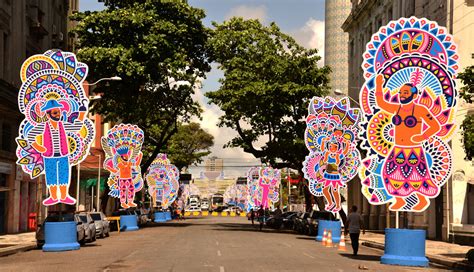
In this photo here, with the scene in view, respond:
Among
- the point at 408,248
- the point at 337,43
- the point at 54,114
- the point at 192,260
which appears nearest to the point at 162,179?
the point at 54,114

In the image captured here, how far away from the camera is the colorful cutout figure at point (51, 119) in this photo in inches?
1095

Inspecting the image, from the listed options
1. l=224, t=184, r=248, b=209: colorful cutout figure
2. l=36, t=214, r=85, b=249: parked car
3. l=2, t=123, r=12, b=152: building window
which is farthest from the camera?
l=224, t=184, r=248, b=209: colorful cutout figure

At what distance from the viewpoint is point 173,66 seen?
4734 centimetres

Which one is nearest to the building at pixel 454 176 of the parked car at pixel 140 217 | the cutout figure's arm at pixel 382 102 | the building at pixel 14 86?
the cutout figure's arm at pixel 382 102

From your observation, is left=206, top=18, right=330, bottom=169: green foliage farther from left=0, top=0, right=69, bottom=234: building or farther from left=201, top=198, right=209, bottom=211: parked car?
left=201, top=198, right=209, bottom=211: parked car

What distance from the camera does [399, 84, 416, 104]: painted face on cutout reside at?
22.7 m

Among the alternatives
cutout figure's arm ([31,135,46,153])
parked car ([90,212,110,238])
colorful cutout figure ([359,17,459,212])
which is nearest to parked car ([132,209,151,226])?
parked car ([90,212,110,238])

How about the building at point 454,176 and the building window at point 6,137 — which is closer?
the building at point 454,176

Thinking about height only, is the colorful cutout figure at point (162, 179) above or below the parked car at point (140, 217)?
above

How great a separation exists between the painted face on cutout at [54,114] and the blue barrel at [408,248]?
14130 mm

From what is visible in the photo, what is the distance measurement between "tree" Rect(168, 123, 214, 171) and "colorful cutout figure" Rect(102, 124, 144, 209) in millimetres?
38802

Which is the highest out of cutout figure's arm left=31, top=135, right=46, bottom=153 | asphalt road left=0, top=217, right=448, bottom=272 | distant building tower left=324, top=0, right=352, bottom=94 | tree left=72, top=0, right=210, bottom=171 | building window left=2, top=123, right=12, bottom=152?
distant building tower left=324, top=0, right=352, bottom=94

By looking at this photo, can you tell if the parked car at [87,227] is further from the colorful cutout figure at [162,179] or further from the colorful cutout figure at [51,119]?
the colorful cutout figure at [162,179]

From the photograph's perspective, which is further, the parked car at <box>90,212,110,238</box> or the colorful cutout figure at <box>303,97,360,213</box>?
the parked car at <box>90,212,110,238</box>
